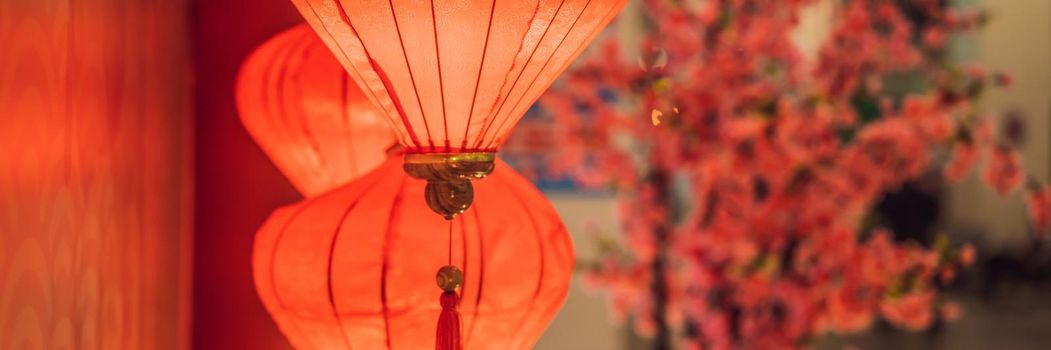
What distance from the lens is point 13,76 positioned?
101 centimetres

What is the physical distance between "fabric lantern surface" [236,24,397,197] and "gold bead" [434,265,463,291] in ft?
1.04

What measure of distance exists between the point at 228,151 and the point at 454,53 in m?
0.78

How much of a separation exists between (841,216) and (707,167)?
53 cm

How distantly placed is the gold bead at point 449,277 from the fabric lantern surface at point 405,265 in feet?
0.13

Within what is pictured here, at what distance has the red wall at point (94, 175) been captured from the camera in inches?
40.8

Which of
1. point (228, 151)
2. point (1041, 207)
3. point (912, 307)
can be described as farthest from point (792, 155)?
point (228, 151)

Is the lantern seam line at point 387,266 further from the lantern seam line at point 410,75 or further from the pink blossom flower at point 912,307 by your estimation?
the pink blossom flower at point 912,307

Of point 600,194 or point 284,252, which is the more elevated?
point 600,194

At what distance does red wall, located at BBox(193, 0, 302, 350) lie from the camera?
1683mm

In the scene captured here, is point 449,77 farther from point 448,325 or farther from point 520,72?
point 448,325

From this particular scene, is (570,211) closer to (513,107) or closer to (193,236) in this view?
(193,236)

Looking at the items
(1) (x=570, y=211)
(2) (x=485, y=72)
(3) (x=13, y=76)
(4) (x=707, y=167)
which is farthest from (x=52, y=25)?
(1) (x=570, y=211)

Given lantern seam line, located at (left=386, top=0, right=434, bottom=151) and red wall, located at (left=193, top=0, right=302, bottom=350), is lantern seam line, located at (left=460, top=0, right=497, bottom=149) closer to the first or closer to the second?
lantern seam line, located at (left=386, top=0, right=434, bottom=151)

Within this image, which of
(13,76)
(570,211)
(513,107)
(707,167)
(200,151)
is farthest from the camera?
(570,211)
